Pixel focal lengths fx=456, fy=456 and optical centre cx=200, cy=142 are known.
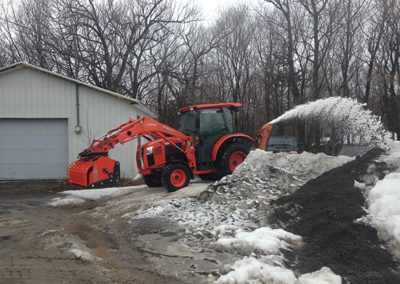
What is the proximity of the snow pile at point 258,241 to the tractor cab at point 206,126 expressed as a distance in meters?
5.77

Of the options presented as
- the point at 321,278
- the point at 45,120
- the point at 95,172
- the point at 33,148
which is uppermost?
the point at 45,120

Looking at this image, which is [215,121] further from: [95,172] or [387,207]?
[387,207]

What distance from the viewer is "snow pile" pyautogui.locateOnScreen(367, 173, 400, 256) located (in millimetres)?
6566

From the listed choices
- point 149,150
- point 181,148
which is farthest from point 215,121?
point 149,150

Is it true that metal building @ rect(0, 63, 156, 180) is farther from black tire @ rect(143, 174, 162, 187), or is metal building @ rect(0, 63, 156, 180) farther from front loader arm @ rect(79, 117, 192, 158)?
front loader arm @ rect(79, 117, 192, 158)

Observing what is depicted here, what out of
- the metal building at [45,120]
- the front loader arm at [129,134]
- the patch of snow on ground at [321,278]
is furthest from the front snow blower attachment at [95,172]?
the metal building at [45,120]

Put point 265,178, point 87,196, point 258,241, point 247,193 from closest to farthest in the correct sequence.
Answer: point 258,241
point 247,193
point 265,178
point 87,196

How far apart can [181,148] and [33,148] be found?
27.1ft

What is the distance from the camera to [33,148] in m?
18.4

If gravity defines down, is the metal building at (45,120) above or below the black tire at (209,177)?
above

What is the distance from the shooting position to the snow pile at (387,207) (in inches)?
259

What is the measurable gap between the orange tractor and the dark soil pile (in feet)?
13.2

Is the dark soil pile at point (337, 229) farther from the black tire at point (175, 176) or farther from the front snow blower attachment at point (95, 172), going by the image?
the front snow blower attachment at point (95, 172)

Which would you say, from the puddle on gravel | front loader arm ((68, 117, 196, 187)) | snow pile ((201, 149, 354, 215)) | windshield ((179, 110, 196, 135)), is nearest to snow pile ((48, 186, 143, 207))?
front loader arm ((68, 117, 196, 187))
